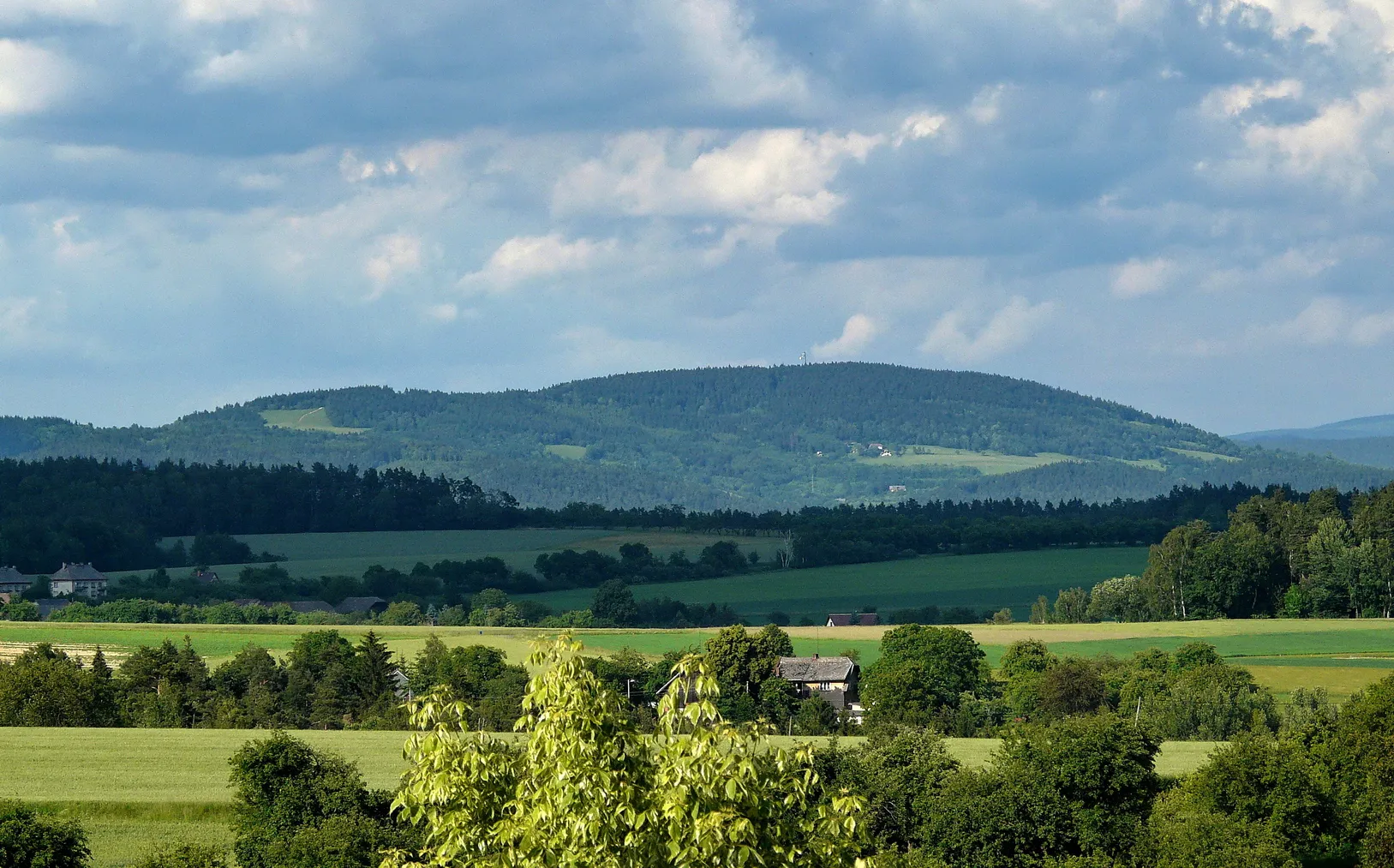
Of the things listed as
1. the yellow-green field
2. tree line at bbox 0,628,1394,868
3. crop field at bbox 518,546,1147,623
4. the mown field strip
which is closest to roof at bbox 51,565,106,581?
crop field at bbox 518,546,1147,623

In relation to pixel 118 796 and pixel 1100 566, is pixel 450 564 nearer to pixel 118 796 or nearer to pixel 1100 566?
pixel 1100 566

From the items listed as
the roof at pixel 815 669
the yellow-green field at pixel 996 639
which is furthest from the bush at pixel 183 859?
the yellow-green field at pixel 996 639

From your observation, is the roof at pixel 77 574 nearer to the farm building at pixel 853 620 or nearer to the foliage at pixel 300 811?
the farm building at pixel 853 620

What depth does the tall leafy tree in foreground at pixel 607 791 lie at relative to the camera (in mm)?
17344

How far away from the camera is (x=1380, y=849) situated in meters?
49.8

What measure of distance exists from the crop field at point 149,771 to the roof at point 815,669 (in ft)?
66.0

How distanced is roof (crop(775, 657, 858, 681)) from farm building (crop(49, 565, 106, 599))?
9366 centimetres

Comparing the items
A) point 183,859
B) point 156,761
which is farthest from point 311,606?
point 183,859

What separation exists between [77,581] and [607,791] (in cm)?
16614

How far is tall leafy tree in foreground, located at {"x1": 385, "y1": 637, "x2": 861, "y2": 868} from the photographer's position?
17344 millimetres

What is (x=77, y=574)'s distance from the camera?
568 feet

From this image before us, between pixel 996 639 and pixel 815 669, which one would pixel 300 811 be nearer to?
pixel 815 669

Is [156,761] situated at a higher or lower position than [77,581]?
lower

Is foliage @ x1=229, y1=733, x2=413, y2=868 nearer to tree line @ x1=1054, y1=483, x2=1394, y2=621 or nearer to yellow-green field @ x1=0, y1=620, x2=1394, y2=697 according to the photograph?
yellow-green field @ x1=0, y1=620, x2=1394, y2=697
